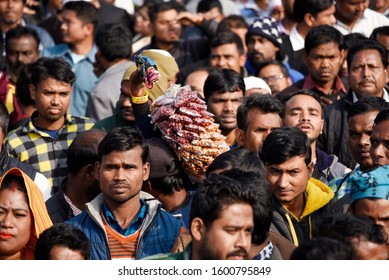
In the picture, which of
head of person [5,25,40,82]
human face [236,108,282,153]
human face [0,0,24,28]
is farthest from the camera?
human face [0,0,24,28]

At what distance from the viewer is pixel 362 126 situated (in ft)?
31.6

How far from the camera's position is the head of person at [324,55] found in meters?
11.6

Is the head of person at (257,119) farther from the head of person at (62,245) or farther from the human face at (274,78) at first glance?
the human face at (274,78)

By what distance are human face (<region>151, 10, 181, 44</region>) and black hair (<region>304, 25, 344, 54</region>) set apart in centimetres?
223

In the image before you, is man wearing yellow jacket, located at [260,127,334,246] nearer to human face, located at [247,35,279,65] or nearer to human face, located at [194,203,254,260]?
human face, located at [194,203,254,260]

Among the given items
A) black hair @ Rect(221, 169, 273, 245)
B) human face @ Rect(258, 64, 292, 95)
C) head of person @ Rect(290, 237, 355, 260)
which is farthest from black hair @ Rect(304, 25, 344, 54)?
head of person @ Rect(290, 237, 355, 260)

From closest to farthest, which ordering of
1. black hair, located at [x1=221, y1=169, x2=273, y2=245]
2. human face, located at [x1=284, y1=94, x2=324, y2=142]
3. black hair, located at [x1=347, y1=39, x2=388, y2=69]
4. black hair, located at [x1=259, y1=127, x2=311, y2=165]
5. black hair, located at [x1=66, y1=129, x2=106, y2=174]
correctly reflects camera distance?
black hair, located at [x1=221, y1=169, x2=273, y2=245] → black hair, located at [x1=259, y1=127, x2=311, y2=165] → black hair, located at [x1=66, y1=129, x2=106, y2=174] → human face, located at [x1=284, y1=94, x2=324, y2=142] → black hair, located at [x1=347, y1=39, x2=388, y2=69]

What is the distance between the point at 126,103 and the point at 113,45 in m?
2.26

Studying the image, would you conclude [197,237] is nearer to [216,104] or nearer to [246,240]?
[246,240]

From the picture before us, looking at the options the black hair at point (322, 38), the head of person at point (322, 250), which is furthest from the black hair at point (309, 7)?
the head of person at point (322, 250)

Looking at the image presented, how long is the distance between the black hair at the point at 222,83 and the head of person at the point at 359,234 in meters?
3.45

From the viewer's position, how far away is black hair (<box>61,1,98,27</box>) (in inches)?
537

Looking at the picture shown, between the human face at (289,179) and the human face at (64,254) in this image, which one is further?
the human face at (289,179)
